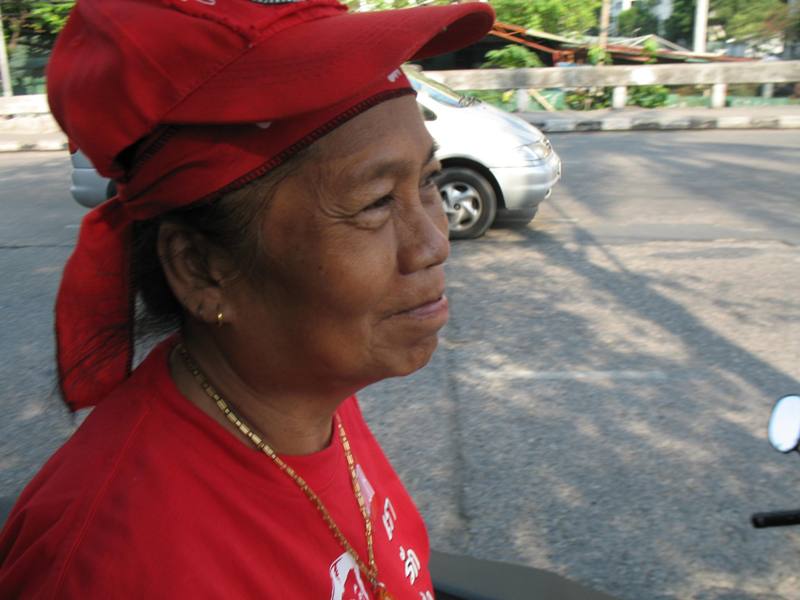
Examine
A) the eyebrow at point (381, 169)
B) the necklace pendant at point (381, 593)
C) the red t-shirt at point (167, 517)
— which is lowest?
the necklace pendant at point (381, 593)

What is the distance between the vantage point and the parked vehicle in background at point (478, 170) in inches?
308

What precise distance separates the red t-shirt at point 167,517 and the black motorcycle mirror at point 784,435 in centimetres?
68

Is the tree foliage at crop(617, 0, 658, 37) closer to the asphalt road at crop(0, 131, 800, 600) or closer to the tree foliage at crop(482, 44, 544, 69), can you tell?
the tree foliage at crop(482, 44, 544, 69)

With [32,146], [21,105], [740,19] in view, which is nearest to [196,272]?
[32,146]

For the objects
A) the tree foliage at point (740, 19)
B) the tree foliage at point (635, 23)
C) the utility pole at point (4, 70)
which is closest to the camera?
the utility pole at point (4, 70)

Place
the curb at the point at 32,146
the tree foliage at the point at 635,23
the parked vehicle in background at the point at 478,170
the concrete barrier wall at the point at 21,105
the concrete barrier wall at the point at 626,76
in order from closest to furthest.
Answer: the parked vehicle in background at the point at 478,170, the curb at the point at 32,146, the concrete barrier wall at the point at 21,105, the concrete barrier wall at the point at 626,76, the tree foliage at the point at 635,23

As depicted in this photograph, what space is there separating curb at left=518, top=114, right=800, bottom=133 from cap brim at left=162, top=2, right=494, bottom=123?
15.0 metres

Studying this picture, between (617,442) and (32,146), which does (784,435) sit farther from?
(32,146)

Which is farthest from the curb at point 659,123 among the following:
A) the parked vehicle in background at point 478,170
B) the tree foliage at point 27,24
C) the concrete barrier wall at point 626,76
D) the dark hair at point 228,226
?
the dark hair at point 228,226

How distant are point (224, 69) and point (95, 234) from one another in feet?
1.27

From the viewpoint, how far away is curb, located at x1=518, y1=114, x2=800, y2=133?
50.9 ft

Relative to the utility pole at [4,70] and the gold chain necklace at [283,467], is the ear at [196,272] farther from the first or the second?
the utility pole at [4,70]

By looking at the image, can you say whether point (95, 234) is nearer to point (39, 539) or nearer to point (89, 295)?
point (89, 295)

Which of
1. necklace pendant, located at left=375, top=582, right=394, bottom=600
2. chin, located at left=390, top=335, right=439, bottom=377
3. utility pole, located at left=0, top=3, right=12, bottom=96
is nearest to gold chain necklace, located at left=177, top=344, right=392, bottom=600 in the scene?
necklace pendant, located at left=375, top=582, right=394, bottom=600
